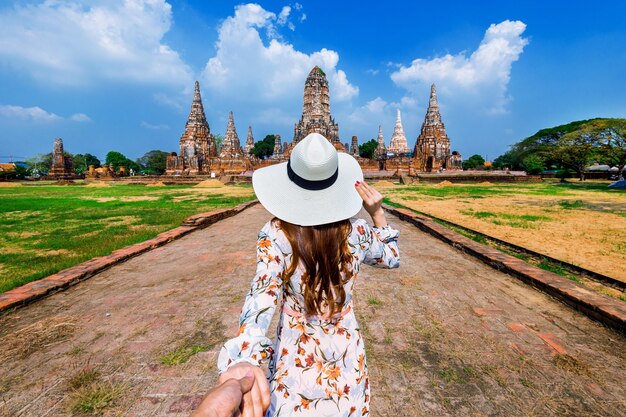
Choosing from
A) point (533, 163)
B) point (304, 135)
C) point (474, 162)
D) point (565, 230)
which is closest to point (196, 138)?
point (304, 135)

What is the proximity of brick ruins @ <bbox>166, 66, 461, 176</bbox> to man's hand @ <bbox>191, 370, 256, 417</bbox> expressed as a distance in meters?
37.8

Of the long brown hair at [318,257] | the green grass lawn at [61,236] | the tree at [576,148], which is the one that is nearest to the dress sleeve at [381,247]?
the long brown hair at [318,257]

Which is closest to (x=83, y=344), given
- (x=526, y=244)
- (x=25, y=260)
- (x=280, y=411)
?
(x=280, y=411)

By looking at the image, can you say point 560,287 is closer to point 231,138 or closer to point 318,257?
point 318,257

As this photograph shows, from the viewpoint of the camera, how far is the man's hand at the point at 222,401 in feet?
2.24

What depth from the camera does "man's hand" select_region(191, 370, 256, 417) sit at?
68 centimetres

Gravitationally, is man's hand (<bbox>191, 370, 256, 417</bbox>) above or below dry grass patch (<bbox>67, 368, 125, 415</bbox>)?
above

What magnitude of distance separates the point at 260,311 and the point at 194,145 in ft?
145

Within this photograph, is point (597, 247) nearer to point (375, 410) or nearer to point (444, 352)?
point (444, 352)

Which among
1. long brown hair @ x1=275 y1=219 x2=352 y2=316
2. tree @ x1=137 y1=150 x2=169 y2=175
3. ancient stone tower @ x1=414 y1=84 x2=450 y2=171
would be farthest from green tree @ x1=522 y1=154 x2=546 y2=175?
tree @ x1=137 y1=150 x2=169 y2=175

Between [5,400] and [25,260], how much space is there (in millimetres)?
3703

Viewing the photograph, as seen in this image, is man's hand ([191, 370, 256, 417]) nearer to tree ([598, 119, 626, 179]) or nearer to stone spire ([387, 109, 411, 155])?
tree ([598, 119, 626, 179])

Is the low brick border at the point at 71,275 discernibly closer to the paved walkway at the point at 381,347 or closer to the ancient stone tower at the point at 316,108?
the paved walkway at the point at 381,347

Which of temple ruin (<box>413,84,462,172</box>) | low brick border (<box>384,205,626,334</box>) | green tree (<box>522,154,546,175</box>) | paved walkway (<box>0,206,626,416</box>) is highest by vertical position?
temple ruin (<box>413,84,462,172</box>)
